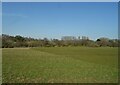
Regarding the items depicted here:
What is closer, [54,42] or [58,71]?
[58,71]

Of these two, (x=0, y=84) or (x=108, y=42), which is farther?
(x=108, y=42)

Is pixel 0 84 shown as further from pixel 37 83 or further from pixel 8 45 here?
pixel 8 45

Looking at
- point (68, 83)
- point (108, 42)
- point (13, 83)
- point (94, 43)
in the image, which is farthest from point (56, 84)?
point (94, 43)

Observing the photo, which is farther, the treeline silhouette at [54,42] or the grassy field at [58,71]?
the treeline silhouette at [54,42]

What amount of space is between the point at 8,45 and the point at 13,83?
6834 centimetres

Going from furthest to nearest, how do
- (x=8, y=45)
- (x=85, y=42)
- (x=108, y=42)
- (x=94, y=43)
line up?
1. (x=85, y=42)
2. (x=94, y=43)
3. (x=108, y=42)
4. (x=8, y=45)

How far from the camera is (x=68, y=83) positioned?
31.4 feet

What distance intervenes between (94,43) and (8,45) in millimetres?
34641

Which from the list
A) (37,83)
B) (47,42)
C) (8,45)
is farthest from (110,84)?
(47,42)

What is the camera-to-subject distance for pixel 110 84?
31.3ft

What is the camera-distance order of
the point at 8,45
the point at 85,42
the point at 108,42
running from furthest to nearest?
the point at 85,42
the point at 108,42
the point at 8,45

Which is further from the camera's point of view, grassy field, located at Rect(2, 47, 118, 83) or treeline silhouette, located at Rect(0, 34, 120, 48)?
treeline silhouette, located at Rect(0, 34, 120, 48)

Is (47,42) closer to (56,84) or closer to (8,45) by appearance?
(8,45)

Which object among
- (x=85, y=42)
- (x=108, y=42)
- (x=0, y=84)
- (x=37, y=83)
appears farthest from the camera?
(x=85, y=42)
